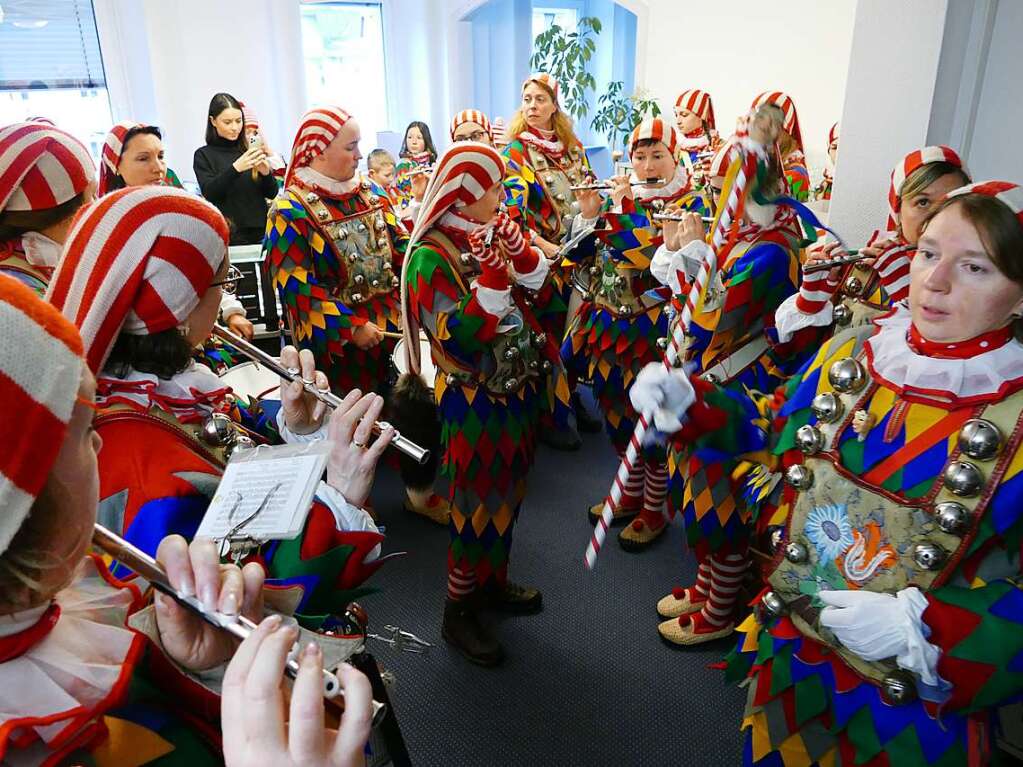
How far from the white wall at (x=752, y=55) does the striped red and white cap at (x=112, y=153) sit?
14.3 ft

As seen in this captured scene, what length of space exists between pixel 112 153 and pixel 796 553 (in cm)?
294

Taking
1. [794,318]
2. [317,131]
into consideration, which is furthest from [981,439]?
[317,131]

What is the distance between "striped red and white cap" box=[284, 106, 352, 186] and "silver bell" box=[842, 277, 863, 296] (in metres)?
1.90

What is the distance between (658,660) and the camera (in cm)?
233

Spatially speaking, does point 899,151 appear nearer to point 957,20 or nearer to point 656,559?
point 957,20

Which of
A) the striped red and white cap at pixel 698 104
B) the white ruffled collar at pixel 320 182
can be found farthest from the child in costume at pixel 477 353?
the striped red and white cap at pixel 698 104

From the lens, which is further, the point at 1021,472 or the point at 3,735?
the point at 1021,472

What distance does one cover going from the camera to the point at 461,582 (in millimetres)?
2334

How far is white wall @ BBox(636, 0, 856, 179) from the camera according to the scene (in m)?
5.17

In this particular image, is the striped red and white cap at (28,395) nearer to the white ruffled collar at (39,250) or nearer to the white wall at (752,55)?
the white ruffled collar at (39,250)

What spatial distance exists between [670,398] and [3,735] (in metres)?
0.99

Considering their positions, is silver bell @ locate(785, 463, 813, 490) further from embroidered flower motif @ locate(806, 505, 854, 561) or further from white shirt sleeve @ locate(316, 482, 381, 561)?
white shirt sleeve @ locate(316, 482, 381, 561)

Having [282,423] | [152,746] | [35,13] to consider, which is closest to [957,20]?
[282,423]

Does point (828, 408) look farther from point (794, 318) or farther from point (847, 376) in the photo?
point (794, 318)
